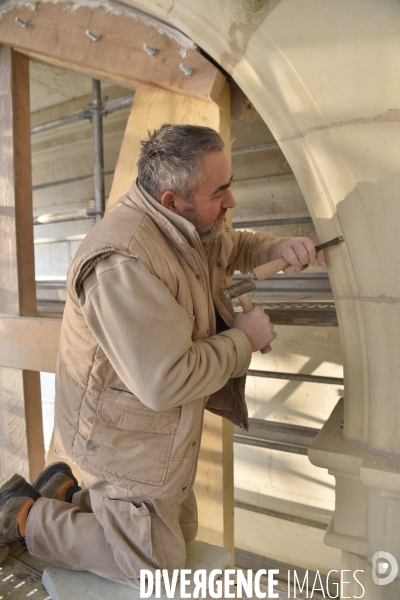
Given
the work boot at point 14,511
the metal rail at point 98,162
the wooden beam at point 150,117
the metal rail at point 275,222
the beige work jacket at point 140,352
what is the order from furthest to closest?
the metal rail at point 275,222
the metal rail at point 98,162
the wooden beam at point 150,117
the work boot at point 14,511
the beige work jacket at point 140,352

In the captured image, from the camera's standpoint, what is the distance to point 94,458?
1564 millimetres

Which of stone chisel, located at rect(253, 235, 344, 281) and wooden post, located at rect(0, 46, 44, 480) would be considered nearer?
stone chisel, located at rect(253, 235, 344, 281)

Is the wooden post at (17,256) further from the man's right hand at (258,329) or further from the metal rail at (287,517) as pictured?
the metal rail at (287,517)

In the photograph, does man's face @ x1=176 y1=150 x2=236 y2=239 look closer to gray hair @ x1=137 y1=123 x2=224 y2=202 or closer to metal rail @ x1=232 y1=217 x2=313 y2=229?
gray hair @ x1=137 y1=123 x2=224 y2=202

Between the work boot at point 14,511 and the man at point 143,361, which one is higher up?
the man at point 143,361

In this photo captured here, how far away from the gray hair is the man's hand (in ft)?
1.53

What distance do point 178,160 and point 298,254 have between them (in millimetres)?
586

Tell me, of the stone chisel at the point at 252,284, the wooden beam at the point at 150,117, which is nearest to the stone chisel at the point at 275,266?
the stone chisel at the point at 252,284

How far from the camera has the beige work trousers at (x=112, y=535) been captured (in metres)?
1.54

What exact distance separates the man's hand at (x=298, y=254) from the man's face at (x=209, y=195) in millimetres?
332

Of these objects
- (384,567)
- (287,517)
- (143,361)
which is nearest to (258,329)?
(143,361)

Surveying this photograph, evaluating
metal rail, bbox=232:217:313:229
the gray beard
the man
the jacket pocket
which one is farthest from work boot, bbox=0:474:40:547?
metal rail, bbox=232:217:313:229

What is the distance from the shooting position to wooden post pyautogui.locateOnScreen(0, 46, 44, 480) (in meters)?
2.60

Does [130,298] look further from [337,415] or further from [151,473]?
[337,415]
